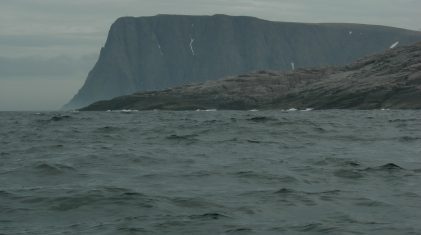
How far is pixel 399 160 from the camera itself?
32.6 meters

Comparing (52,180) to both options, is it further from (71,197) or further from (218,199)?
(218,199)

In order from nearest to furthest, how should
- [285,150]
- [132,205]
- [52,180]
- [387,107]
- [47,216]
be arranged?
[47,216] < [132,205] < [52,180] < [285,150] < [387,107]

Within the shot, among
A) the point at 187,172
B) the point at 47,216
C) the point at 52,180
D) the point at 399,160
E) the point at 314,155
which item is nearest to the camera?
the point at 47,216

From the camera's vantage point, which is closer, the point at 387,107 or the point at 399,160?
the point at 399,160

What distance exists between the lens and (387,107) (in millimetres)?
183750

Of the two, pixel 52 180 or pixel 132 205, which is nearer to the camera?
pixel 132 205

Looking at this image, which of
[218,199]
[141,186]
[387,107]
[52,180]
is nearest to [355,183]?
[218,199]

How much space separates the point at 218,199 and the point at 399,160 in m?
15.1

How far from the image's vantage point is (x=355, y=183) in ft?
81.6

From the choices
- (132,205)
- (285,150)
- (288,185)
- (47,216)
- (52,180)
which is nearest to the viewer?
(47,216)

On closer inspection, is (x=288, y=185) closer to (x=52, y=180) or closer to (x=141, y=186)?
(x=141, y=186)

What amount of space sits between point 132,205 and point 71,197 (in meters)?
2.72

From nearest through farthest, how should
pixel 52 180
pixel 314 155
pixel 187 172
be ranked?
pixel 52 180, pixel 187 172, pixel 314 155

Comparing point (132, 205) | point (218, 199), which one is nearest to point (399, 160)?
point (218, 199)
